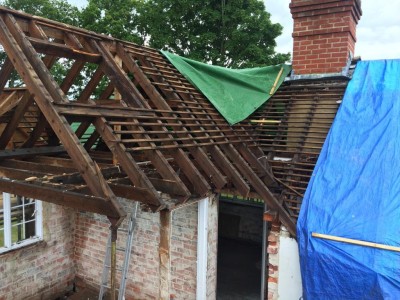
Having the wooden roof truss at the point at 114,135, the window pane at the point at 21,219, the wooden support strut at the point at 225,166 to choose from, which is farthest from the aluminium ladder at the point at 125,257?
the wooden support strut at the point at 225,166

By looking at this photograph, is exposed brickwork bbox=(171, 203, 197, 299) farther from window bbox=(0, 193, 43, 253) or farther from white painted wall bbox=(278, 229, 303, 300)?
window bbox=(0, 193, 43, 253)

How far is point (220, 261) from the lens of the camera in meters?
10.1

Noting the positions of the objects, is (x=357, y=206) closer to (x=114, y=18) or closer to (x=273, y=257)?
(x=273, y=257)

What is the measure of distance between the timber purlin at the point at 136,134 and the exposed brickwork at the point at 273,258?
29 cm

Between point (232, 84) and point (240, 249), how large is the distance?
21.4 feet

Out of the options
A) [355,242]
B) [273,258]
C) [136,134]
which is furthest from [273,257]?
[136,134]

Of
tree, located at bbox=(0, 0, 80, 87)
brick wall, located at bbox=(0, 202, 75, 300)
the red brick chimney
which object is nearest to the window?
brick wall, located at bbox=(0, 202, 75, 300)

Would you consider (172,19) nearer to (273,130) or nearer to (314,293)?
(273,130)

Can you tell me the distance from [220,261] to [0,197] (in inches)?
238

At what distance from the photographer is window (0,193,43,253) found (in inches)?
276

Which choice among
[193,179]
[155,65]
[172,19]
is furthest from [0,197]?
[172,19]

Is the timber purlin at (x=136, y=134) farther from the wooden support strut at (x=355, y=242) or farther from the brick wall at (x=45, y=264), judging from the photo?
the brick wall at (x=45, y=264)

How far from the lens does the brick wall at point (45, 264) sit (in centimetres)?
711

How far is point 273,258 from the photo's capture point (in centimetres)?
480
